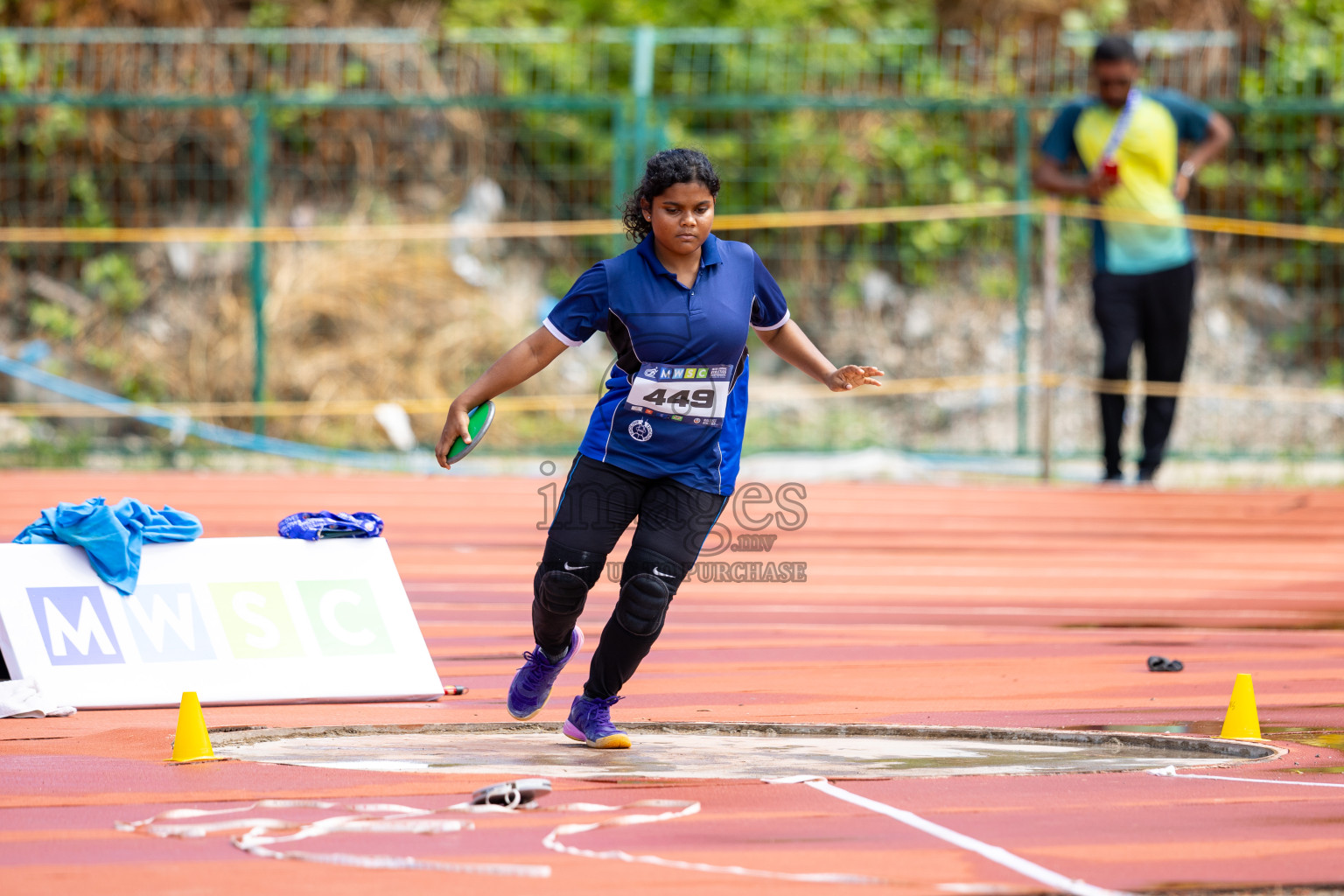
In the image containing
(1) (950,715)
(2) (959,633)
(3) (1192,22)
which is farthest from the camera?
(3) (1192,22)

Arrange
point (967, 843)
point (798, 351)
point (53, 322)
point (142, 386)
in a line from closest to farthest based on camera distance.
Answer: point (967, 843) → point (798, 351) → point (142, 386) → point (53, 322)

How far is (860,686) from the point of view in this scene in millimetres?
6391

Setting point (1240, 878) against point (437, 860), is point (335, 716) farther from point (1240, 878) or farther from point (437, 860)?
point (1240, 878)

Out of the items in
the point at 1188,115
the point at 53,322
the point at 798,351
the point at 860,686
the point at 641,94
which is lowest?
the point at 860,686

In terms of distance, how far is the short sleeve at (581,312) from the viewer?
522 cm

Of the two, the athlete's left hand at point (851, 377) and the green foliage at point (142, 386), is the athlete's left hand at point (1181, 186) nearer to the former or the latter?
the athlete's left hand at point (851, 377)

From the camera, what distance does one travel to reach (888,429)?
15.8m

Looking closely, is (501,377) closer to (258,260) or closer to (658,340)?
(658,340)

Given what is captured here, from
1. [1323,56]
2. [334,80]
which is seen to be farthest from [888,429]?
[334,80]

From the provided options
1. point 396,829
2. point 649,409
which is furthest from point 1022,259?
point 396,829

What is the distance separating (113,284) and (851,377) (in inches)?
497

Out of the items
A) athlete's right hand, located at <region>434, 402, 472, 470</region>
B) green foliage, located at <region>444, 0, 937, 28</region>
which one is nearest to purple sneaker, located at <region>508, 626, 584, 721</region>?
athlete's right hand, located at <region>434, 402, 472, 470</region>

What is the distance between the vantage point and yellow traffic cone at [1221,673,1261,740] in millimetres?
5258

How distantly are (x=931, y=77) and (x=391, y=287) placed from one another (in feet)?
17.5
